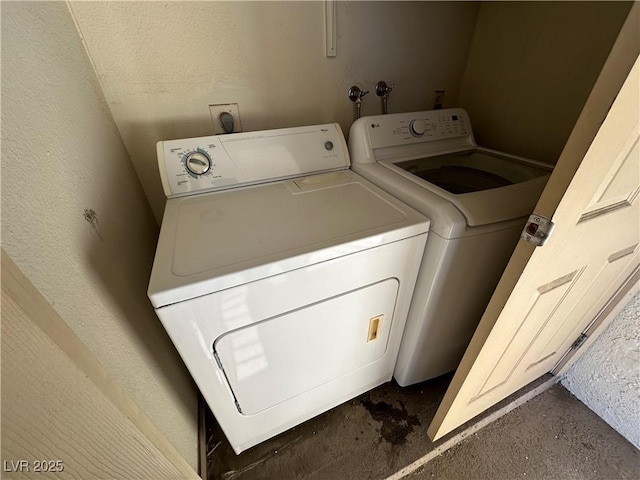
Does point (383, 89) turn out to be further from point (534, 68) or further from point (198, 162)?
point (198, 162)

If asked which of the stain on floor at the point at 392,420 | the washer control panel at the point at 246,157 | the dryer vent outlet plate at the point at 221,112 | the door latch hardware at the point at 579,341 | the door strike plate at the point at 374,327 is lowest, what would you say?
the stain on floor at the point at 392,420

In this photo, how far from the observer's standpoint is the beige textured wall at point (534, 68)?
1.29 metres

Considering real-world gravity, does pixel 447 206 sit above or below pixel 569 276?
above

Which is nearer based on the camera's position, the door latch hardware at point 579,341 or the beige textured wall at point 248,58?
the beige textured wall at point 248,58

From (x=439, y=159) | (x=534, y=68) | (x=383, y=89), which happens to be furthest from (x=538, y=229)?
(x=534, y=68)

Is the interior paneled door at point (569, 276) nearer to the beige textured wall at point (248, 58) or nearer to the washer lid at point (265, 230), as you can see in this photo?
the washer lid at point (265, 230)

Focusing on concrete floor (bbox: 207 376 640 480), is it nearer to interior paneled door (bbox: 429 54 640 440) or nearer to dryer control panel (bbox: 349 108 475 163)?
interior paneled door (bbox: 429 54 640 440)

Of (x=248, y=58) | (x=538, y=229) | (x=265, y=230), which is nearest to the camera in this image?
(x=538, y=229)

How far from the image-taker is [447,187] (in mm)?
1292

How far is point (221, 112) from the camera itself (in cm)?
129

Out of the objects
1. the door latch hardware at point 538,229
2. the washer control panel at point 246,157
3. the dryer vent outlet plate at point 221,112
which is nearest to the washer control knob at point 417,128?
the washer control panel at point 246,157

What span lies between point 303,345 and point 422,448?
83 cm

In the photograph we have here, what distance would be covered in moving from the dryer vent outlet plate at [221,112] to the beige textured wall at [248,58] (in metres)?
0.02

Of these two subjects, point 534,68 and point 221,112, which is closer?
point 221,112
